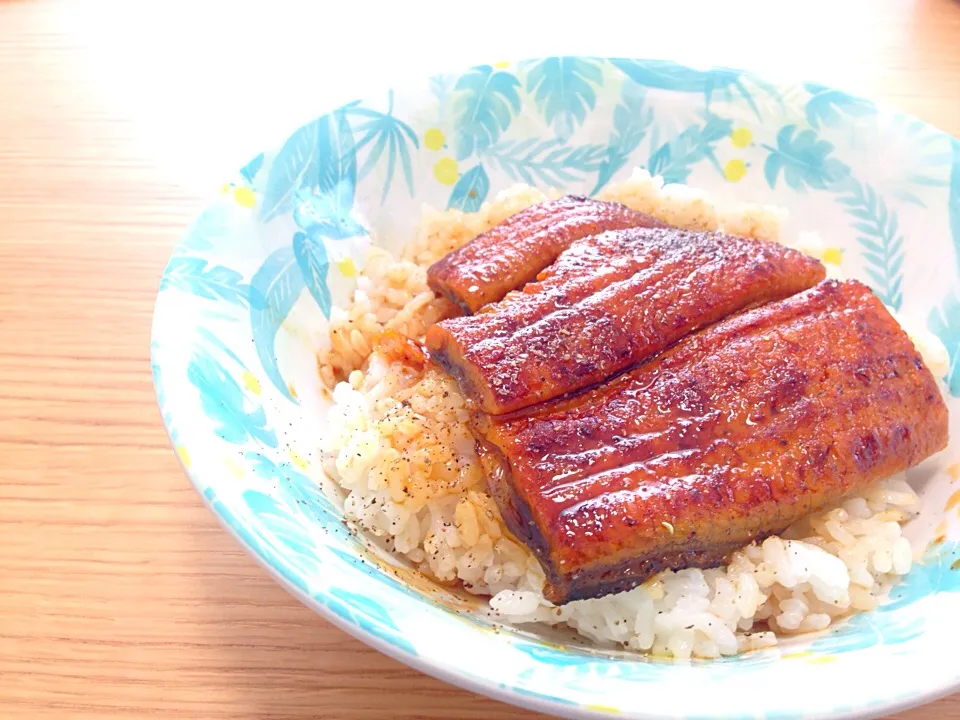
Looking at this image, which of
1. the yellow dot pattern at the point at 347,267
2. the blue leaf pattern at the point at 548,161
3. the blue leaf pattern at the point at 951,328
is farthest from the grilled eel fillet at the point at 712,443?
the blue leaf pattern at the point at 548,161

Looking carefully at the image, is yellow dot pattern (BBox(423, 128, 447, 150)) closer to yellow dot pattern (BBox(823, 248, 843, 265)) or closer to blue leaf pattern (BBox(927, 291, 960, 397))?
yellow dot pattern (BBox(823, 248, 843, 265))

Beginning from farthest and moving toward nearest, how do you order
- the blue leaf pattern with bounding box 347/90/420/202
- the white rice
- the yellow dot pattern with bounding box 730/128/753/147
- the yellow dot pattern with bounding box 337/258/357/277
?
the yellow dot pattern with bounding box 730/128/753/147, the blue leaf pattern with bounding box 347/90/420/202, the yellow dot pattern with bounding box 337/258/357/277, the white rice

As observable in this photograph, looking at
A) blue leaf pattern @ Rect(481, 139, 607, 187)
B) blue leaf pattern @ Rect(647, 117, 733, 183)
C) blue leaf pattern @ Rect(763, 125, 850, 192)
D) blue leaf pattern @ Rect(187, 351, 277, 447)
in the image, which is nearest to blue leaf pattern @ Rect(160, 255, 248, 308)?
blue leaf pattern @ Rect(187, 351, 277, 447)

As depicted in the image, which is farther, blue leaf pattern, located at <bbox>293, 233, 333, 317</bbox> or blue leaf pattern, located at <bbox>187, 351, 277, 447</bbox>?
blue leaf pattern, located at <bbox>293, 233, 333, 317</bbox>

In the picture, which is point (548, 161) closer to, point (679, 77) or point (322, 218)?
point (679, 77)

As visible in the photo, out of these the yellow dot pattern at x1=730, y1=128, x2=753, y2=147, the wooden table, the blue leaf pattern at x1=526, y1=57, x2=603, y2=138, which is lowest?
the wooden table

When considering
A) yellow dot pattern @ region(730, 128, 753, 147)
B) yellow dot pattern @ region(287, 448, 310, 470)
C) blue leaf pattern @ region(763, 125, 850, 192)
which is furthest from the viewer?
yellow dot pattern @ region(730, 128, 753, 147)

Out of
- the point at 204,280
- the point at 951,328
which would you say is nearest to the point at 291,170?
the point at 204,280
